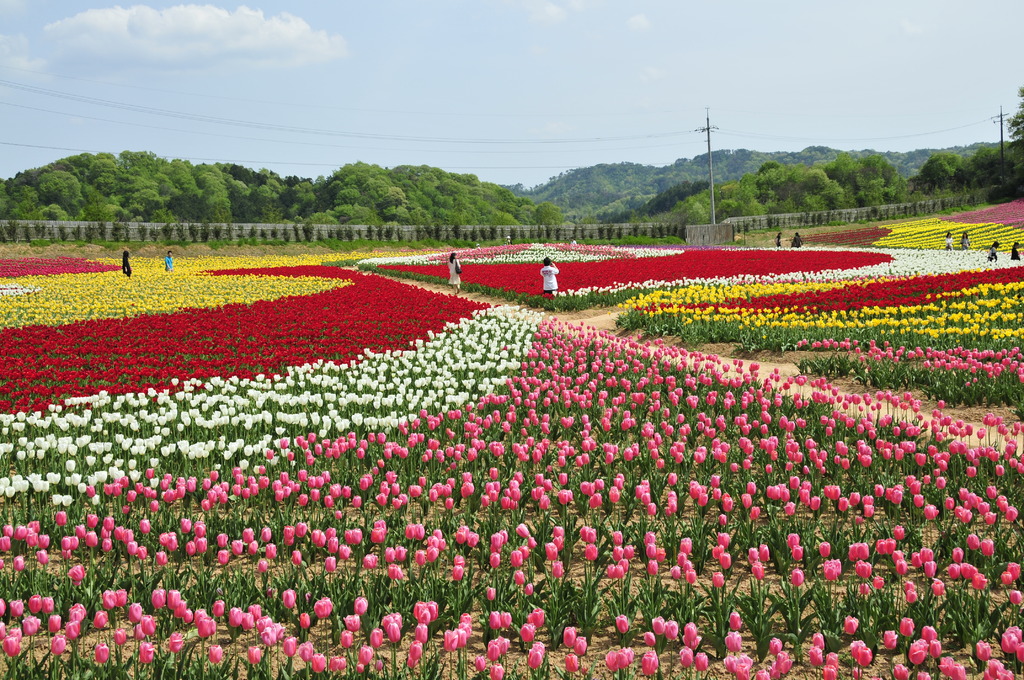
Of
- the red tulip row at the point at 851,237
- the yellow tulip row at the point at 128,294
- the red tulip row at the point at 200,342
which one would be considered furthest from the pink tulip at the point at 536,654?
the red tulip row at the point at 851,237

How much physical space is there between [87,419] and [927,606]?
7900mm

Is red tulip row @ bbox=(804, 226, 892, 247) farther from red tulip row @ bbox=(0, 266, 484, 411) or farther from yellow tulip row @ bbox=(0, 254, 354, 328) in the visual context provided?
red tulip row @ bbox=(0, 266, 484, 411)

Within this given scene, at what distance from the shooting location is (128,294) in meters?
23.1

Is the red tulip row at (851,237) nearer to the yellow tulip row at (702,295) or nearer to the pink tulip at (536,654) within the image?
the yellow tulip row at (702,295)

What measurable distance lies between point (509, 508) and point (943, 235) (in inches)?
2224

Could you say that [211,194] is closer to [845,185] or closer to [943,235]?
[943,235]

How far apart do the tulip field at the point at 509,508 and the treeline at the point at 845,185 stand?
7278cm

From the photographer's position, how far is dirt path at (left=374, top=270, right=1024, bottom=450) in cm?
775

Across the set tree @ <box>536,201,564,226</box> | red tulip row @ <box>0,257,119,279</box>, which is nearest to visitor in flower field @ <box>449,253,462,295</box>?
red tulip row @ <box>0,257,119,279</box>

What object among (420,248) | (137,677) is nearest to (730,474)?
(137,677)

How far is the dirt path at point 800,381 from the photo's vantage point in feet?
25.4

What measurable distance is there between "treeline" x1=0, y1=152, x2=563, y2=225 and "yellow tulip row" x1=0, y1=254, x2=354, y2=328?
61.7m

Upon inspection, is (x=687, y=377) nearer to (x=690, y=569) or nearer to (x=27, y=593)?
(x=690, y=569)

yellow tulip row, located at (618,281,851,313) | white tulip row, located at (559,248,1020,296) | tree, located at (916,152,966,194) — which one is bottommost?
yellow tulip row, located at (618,281,851,313)
